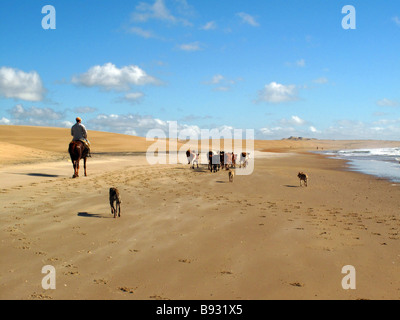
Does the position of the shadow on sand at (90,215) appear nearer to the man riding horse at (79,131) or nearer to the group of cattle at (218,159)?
the man riding horse at (79,131)

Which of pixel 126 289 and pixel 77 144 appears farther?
pixel 77 144

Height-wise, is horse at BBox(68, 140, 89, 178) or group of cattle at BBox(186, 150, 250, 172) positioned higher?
horse at BBox(68, 140, 89, 178)

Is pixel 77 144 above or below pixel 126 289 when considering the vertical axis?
above

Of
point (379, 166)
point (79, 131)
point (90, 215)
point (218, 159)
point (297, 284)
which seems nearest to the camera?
point (297, 284)

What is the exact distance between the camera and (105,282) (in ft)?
16.5

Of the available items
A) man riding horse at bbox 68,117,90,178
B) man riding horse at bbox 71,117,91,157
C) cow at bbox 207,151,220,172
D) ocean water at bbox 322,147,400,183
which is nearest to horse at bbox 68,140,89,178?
man riding horse at bbox 68,117,90,178

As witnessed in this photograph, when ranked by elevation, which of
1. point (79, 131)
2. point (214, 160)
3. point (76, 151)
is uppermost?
point (79, 131)

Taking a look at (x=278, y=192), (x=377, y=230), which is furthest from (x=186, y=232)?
(x=278, y=192)

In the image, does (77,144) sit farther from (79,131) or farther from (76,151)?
(79,131)

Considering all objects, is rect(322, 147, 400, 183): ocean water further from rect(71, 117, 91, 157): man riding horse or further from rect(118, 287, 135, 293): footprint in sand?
rect(118, 287, 135, 293): footprint in sand

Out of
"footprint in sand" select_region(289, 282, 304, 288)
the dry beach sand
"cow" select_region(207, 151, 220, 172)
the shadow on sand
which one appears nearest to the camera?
the dry beach sand

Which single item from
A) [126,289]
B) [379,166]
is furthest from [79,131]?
[379,166]

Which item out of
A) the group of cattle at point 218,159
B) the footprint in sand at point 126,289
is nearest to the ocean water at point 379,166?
the group of cattle at point 218,159
